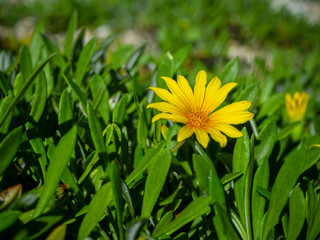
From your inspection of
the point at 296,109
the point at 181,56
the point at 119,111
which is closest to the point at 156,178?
the point at 119,111

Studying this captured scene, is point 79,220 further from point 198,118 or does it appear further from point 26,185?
point 198,118

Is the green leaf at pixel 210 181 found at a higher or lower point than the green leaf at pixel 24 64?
lower

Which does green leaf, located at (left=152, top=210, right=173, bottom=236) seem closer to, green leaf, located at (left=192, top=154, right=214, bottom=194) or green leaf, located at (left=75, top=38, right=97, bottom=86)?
green leaf, located at (left=192, top=154, right=214, bottom=194)

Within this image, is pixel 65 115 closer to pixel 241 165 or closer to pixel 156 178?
pixel 156 178

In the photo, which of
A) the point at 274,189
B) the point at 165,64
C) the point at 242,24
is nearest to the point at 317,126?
the point at 274,189

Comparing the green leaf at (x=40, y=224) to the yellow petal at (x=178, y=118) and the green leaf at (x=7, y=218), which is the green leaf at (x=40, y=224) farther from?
the yellow petal at (x=178, y=118)

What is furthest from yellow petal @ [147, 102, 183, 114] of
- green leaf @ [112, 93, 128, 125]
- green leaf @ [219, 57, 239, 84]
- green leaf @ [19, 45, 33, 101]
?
green leaf @ [19, 45, 33, 101]

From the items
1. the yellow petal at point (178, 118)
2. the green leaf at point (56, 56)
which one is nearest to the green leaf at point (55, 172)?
the yellow petal at point (178, 118)
